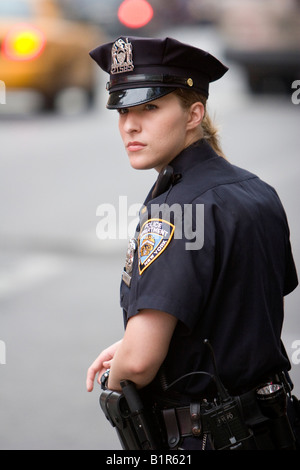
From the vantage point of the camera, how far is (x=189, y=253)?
2.35m

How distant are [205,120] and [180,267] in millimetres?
610

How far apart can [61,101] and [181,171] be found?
41.1 ft

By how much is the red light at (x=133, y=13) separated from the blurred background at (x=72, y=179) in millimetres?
113

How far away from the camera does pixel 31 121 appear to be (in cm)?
1361

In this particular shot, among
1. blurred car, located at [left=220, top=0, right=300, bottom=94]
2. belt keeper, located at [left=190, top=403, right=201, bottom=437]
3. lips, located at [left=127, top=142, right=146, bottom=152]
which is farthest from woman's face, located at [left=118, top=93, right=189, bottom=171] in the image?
blurred car, located at [left=220, top=0, right=300, bottom=94]

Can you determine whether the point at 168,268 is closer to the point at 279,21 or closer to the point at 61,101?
the point at 61,101

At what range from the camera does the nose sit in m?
2.59

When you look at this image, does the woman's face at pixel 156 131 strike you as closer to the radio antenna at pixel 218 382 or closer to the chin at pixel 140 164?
the chin at pixel 140 164

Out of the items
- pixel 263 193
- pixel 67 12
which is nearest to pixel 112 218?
pixel 263 193

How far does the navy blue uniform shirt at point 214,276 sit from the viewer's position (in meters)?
2.36

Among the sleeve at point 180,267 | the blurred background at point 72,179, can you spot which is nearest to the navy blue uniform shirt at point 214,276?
the sleeve at point 180,267

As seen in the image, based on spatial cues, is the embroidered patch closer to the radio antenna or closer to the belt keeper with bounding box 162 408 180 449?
the radio antenna

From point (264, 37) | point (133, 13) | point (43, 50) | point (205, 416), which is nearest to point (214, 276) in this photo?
point (205, 416)

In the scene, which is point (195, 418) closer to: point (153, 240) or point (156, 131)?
point (153, 240)
